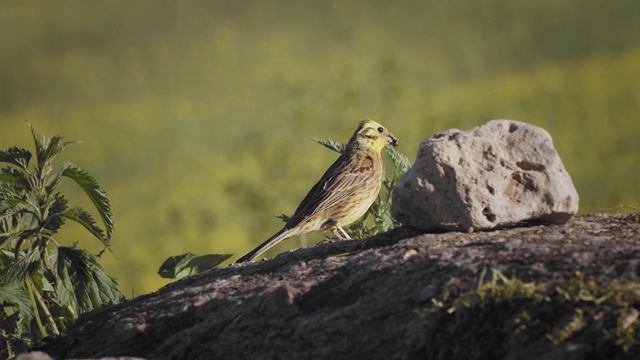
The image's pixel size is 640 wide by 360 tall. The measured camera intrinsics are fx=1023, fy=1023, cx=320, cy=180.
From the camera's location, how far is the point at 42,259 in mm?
5926

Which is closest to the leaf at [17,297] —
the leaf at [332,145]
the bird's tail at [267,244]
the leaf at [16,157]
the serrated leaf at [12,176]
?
the serrated leaf at [12,176]

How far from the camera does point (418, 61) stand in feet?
93.9

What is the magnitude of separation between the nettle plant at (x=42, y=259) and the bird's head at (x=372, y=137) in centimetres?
325

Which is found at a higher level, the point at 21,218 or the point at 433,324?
the point at 21,218

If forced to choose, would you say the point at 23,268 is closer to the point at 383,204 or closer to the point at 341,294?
the point at 341,294

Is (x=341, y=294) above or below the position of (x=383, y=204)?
below

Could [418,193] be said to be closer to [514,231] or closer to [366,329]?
[514,231]

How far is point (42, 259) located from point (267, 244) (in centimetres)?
179

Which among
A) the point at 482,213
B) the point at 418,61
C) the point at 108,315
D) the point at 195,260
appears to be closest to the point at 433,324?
the point at 482,213

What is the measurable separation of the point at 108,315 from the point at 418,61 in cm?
2379

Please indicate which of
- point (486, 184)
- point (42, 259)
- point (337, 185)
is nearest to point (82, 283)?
point (42, 259)

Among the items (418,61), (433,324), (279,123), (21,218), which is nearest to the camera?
(433,324)

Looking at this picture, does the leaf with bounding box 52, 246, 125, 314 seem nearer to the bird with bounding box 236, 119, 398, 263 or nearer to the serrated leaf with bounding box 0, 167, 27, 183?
the serrated leaf with bounding box 0, 167, 27, 183

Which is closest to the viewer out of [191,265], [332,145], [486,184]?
[486,184]
